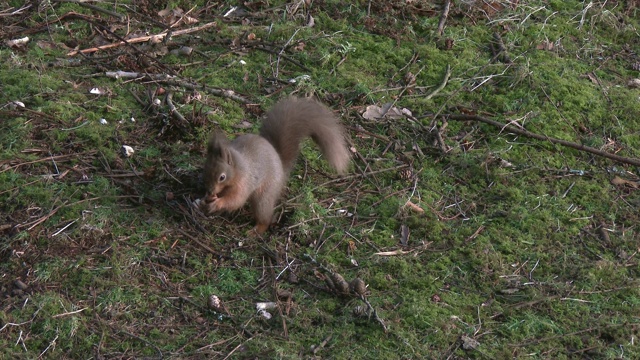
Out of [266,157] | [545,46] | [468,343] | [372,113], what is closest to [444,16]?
[545,46]

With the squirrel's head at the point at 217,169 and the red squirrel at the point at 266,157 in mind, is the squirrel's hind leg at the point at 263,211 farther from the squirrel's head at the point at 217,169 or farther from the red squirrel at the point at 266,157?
the squirrel's head at the point at 217,169

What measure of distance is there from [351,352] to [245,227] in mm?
1075

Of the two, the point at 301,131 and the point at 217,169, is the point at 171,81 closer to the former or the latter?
the point at 301,131

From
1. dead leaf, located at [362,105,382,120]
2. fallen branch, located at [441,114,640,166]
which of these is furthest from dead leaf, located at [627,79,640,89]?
dead leaf, located at [362,105,382,120]

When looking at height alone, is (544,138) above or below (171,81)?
below

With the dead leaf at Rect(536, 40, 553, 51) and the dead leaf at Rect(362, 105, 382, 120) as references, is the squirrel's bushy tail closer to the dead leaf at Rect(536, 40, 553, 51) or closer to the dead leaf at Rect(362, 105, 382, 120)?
the dead leaf at Rect(362, 105, 382, 120)

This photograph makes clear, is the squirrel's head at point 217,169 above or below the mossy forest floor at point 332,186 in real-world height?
above

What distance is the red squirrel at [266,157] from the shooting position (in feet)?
13.7

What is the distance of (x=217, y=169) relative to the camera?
415cm

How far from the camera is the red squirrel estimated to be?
4.17 m

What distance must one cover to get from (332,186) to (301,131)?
38cm

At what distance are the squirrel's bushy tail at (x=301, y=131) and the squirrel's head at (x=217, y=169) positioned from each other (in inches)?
17.1

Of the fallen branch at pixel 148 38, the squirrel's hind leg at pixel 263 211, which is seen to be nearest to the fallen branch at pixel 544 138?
the squirrel's hind leg at pixel 263 211

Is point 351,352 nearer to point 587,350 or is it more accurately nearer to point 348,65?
point 587,350
